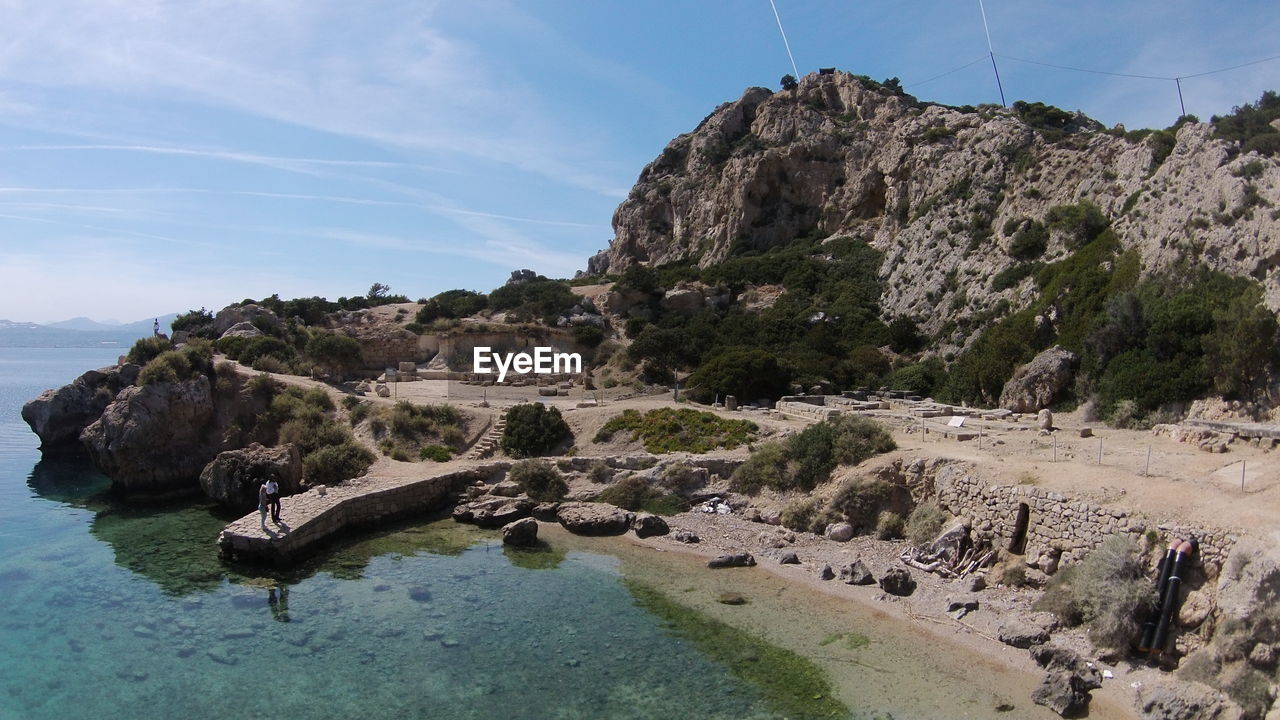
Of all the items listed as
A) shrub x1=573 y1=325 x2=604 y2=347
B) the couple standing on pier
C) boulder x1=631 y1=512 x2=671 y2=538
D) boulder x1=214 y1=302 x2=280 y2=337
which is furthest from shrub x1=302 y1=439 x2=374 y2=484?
shrub x1=573 y1=325 x2=604 y2=347

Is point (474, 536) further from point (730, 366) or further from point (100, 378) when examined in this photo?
point (100, 378)

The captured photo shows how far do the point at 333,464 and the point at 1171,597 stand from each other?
72.9 feet

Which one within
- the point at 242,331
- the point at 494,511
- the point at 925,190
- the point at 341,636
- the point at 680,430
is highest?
the point at 925,190

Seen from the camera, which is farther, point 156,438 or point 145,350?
point 145,350

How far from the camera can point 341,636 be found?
46.1 ft

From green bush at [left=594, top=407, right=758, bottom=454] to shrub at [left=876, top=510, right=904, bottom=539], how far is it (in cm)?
709

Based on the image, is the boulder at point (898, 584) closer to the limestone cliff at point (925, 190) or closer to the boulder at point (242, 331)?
the limestone cliff at point (925, 190)

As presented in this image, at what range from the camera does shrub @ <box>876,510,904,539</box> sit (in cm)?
1867

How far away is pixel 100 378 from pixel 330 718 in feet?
101

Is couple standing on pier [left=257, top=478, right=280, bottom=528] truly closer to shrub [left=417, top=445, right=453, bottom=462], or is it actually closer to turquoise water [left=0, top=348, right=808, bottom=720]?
turquoise water [left=0, top=348, right=808, bottom=720]

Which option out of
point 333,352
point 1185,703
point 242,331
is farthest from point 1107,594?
point 242,331

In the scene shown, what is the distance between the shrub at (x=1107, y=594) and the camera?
12234mm

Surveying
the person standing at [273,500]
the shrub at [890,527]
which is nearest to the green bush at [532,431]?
the person standing at [273,500]

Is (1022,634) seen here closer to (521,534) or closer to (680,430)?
(521,534)
